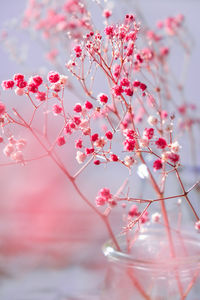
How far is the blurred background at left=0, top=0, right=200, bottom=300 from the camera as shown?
80 centimetres

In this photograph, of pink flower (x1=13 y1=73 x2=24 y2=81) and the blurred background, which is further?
the blurred background

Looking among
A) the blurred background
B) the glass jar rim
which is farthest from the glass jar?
the blurred background

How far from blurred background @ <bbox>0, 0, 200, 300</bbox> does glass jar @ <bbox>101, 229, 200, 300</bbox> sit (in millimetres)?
306

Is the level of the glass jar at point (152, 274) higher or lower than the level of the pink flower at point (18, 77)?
lower

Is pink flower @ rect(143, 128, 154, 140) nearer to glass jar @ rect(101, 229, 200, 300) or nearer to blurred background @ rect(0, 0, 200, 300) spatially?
glass jar @ rect(101, 229, 200, 300)

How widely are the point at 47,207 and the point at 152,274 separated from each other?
1182mm

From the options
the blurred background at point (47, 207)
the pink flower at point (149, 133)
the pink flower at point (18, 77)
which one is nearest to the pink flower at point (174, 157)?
the pink flower at point (149, 133)

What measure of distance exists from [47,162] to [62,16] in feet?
3.17

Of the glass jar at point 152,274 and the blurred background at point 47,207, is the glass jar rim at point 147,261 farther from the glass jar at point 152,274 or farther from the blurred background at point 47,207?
the blurred background at point 47,207

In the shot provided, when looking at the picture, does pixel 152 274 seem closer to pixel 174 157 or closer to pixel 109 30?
pixel 174 157

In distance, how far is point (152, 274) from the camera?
38 cm

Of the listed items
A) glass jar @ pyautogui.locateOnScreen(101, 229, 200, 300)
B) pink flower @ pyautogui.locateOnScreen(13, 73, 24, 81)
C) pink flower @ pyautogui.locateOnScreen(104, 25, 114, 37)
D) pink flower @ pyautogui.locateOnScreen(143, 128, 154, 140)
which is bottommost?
glass jar @ pyautogui.locateOnScreen(101, 229, 200, 300)

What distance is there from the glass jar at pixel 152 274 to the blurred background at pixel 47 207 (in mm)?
306

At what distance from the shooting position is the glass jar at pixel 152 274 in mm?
365
